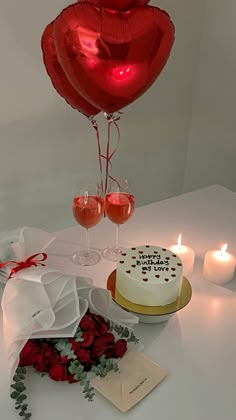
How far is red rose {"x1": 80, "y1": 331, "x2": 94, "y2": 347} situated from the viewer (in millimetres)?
850

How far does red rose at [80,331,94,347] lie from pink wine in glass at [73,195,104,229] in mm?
342

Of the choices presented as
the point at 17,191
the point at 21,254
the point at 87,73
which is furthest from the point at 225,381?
the point at 17,191

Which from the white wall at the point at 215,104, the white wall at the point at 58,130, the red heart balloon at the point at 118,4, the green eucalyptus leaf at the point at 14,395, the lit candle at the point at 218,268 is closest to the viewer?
the green eucalyptus leaf at the point at 14,395

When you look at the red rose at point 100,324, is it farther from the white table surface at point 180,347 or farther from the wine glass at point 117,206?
the wine glass at point 117,206

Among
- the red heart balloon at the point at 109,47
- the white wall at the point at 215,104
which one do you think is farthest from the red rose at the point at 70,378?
the white wall at the point at 215,104

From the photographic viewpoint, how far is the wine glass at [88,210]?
3.75 ft

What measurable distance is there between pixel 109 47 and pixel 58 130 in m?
0.85

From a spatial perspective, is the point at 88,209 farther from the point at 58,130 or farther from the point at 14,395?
the point at 58,130

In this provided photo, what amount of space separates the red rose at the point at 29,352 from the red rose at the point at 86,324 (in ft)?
0.29

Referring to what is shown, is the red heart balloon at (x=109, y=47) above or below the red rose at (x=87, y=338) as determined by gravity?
above

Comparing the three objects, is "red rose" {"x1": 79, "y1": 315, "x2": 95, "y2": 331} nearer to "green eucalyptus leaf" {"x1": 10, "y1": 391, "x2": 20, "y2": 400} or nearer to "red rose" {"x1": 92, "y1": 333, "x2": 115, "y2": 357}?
"red rose" {"x1": 92, "y1": 333, "x2": 115, "y2": 357}

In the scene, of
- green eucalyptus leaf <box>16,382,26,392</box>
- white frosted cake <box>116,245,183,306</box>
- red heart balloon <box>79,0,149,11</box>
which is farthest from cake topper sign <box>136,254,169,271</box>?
red heart balloon <box>79,0,149,11</box>

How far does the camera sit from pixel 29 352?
33.5 inches

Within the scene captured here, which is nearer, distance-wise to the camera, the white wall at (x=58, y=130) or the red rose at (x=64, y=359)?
the red rose at (x=64, y=359)
